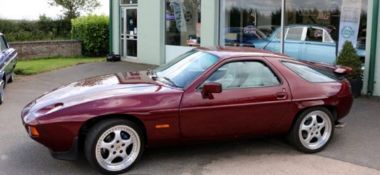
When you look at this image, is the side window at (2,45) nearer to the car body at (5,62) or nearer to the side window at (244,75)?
the car body at (5,62)

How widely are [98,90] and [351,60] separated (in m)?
6.11

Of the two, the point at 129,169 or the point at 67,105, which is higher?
the point at 67,105

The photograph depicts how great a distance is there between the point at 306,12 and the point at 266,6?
1.31 meters

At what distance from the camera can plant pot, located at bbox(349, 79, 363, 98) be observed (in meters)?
9.74

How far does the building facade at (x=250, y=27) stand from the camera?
10.4 meters

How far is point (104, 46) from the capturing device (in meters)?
21.6

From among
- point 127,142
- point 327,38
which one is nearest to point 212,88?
point 127,142

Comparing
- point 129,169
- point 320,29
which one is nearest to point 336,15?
point 320,29

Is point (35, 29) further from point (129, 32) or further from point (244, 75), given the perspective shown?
point (244, 75)

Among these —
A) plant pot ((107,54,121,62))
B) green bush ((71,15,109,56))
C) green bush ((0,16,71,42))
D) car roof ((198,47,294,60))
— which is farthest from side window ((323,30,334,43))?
green bush ((0,16,71,42))

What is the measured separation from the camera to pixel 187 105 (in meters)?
5.53

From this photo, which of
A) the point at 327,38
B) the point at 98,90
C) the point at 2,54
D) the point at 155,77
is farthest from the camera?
the point at 327,38

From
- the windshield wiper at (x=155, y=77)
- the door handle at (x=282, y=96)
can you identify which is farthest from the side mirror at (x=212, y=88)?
the door handle at (x=282, y=96)

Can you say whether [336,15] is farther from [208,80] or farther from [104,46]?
[104,46]
